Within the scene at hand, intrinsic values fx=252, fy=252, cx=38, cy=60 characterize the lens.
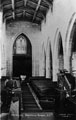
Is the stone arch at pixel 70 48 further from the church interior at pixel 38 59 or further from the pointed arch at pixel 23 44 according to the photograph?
the pointed arch at pixel 23 44

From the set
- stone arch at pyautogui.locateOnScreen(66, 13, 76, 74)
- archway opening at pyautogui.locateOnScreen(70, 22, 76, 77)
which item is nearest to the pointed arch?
archway opening at pyautogui.locateOnScreen(70, 22, 76, 77)

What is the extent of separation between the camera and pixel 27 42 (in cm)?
2211

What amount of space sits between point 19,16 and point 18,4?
373 cm

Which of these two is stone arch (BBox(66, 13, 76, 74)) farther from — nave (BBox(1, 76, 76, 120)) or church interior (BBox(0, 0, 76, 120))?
nave (BBox(1, 76, 76, 120))

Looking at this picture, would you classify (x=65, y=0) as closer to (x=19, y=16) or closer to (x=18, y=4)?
(x=18, y=4)

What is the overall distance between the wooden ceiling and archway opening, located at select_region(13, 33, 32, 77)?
2200mm

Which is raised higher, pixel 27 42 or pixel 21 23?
pixel 21 23

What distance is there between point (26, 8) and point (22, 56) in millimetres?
5548

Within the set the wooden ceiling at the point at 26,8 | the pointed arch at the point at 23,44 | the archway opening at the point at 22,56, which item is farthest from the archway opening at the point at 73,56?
the pointed arch at the point at 23,44

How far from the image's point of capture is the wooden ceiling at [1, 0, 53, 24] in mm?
15789

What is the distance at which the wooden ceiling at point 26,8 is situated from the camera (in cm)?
1579

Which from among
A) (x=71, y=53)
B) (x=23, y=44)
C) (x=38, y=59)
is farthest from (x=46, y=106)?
(x=23, y=44)

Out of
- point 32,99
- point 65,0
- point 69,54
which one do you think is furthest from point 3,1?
point 32,99

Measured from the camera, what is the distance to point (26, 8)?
58.4 ft
